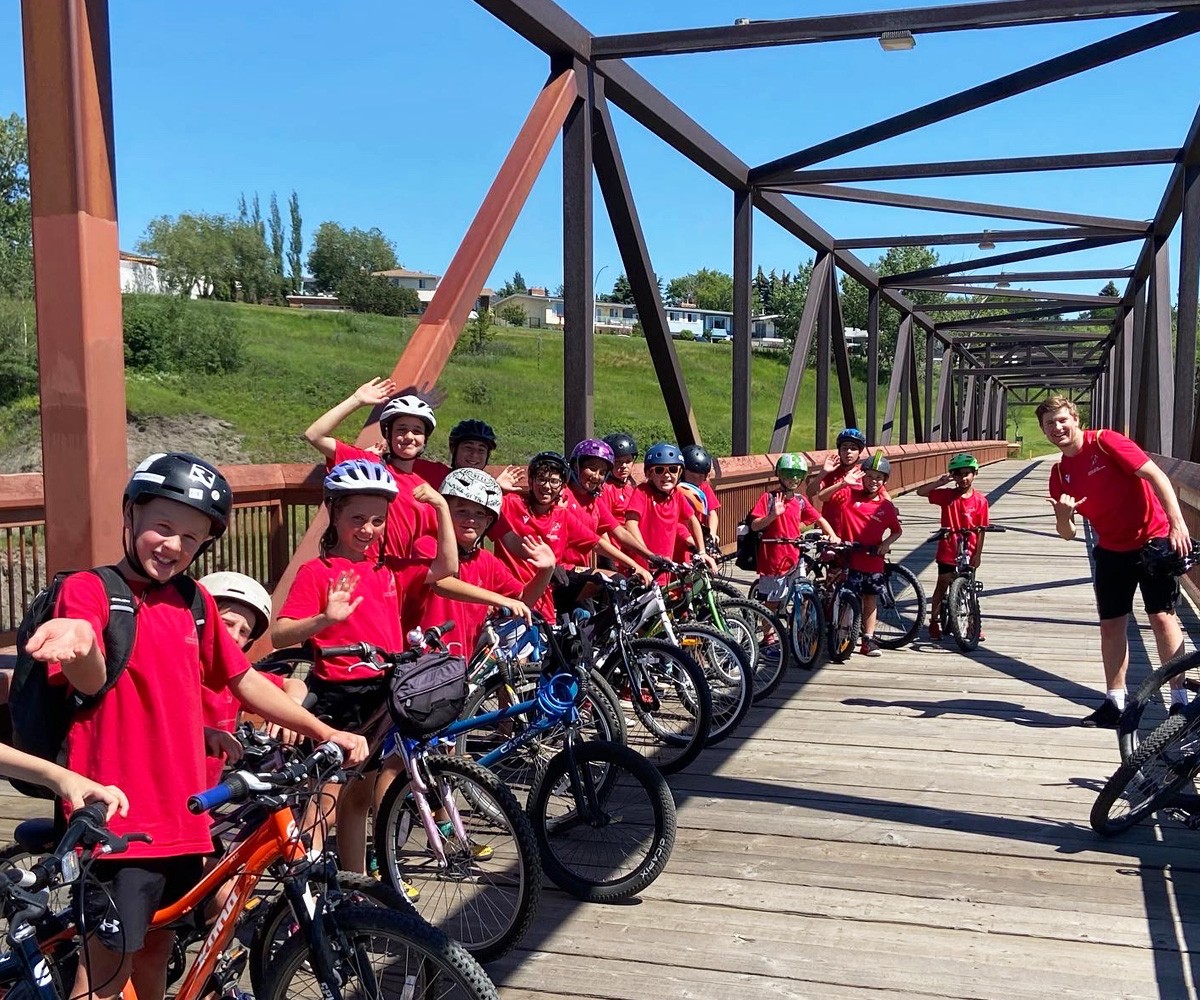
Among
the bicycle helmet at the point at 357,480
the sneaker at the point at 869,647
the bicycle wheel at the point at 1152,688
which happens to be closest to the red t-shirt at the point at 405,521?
the bicycle helmet at the point at 357,480

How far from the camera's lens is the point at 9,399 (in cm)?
4544

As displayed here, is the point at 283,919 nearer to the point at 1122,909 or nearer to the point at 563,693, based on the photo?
the point at 563,693

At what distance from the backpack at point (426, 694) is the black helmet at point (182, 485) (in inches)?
36.7

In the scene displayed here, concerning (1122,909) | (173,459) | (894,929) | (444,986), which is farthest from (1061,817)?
(173,459)

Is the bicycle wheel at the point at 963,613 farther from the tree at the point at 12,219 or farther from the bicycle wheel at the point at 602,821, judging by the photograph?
the tree at the point at 12,219

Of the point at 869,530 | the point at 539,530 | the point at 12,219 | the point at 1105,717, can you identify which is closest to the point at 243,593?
the point at 539,530

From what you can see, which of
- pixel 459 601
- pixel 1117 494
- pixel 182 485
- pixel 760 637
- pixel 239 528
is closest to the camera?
pixel 182 485

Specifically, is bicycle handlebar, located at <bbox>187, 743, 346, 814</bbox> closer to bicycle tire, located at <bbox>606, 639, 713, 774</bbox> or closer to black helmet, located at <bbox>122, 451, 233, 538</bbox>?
black helmet, located at <bbox>122, 451, 233, 538</bbox>

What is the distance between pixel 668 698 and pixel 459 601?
147cm

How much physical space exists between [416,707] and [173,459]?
1.11 m

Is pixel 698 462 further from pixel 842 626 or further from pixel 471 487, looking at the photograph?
pixel 471 487

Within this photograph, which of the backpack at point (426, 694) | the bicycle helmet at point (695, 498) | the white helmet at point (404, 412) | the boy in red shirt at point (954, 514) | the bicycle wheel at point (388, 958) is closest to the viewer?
the bicycle wheel at point (388, 958)

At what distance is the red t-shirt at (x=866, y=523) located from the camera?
27.8ft

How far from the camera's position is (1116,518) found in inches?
238
